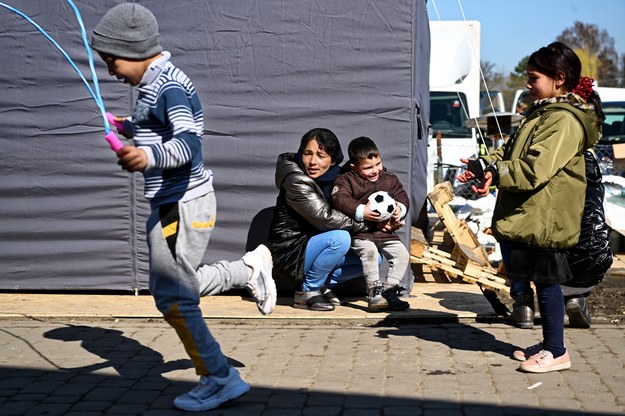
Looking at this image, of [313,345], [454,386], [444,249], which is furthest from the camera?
[444,249]

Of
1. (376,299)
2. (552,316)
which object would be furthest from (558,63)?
(376,299)

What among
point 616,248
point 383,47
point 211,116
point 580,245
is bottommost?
point 616,248

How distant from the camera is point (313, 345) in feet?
18.1

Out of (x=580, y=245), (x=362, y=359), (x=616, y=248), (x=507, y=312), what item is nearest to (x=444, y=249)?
(x=616, y=248)

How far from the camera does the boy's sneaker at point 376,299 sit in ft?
21.1

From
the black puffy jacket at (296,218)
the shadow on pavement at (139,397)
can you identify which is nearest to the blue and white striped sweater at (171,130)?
the shadow on pavement at (139,397)

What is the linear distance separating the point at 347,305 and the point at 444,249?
2531 mm

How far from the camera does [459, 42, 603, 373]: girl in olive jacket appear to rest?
4637 millimetres

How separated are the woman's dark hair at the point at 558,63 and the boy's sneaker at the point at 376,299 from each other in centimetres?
217

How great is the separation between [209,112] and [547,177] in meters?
3.24

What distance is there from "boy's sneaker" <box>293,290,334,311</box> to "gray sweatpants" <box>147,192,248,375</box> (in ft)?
8.06

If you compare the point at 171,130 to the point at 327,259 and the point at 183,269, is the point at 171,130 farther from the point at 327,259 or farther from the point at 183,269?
the point at 327,259

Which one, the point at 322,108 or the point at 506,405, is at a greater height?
the point at 322,108

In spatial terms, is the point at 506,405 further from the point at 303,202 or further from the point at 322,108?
the point at 322,108
